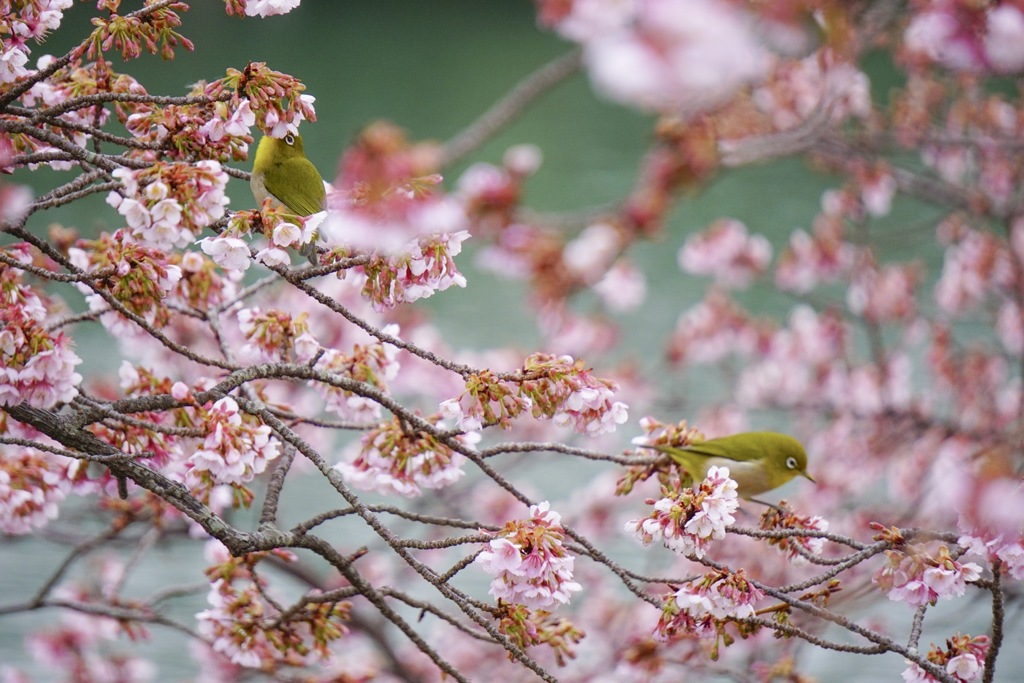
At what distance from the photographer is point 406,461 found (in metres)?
2.10

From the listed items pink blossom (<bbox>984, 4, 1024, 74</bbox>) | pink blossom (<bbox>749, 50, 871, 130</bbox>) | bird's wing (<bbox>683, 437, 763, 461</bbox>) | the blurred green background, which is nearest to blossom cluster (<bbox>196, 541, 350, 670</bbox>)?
bird's wing (<bbox>683, 437, 763, 461</bbox>)

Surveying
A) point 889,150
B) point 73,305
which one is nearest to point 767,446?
point 889,150

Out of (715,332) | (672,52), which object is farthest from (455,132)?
(672,52)

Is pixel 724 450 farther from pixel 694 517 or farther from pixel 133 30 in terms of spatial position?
pixel 133 30

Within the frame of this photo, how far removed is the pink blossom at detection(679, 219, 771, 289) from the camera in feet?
20.6

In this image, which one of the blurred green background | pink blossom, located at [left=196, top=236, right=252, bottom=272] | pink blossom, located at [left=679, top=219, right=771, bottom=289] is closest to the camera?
pink blossom, located at [left=196, top=236, right=252, bottom=272]

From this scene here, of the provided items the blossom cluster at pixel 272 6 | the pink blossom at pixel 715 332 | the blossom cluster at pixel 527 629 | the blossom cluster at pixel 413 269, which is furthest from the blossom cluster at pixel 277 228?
the pink blossom at pixel 715 332

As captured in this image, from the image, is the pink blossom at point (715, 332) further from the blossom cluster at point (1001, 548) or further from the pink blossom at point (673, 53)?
the pink blossom at point (673, 53)

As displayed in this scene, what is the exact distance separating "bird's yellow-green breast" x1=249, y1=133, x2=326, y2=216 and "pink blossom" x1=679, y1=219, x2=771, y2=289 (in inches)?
179

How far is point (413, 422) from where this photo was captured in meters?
1.93

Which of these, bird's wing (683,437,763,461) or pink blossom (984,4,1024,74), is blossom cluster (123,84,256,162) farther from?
pink blossom (984,4,1024,74)

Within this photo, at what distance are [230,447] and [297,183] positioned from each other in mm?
493

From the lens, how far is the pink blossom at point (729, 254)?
20.6ft

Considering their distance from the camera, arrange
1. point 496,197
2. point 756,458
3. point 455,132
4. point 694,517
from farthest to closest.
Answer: point 455,132 < point 496,197 < point 756,458 < point 694,517
